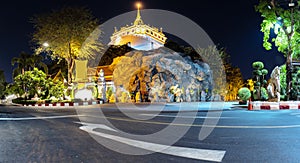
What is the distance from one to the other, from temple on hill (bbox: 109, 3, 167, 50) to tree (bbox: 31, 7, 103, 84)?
1816 centimetres

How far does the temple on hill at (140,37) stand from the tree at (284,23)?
28631 mm

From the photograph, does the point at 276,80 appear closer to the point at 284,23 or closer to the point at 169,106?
the point at 284,23

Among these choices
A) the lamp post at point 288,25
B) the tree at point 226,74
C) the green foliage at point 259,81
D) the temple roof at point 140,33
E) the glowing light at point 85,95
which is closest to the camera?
the lamp post at point 288,25

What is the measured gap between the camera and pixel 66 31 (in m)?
31.3

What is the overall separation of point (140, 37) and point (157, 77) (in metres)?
21.1

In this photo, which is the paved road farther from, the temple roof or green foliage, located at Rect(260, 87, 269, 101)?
the temple roof

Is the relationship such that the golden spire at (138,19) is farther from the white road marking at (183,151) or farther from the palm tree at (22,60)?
the white road marking at (183,151)

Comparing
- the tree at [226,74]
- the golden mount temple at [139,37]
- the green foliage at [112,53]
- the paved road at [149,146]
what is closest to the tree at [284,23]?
the paved road at [149,146]

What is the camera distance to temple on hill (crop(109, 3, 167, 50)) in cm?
5178

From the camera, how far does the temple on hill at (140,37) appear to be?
5178cm

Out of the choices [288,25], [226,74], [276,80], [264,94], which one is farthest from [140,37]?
[276,80]

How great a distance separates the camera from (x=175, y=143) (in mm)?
6859

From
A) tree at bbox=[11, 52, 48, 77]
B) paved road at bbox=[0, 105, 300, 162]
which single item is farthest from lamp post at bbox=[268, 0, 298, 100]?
tree at bbox=[11, 52, 48, 77]

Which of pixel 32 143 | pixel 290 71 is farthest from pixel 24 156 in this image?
pixel 290 71
